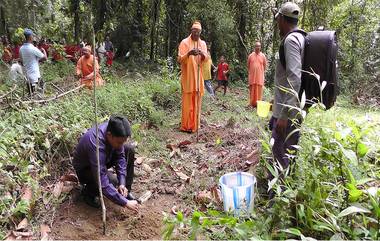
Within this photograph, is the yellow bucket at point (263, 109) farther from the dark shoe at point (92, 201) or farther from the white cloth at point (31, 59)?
the white cloth at point (31, 59)

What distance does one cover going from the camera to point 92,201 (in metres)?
3.93

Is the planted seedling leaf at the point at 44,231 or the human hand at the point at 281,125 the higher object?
the human hand at the point at 281,125

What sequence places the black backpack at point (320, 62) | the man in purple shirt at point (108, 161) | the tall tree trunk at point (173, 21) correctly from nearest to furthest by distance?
the black backpack at point (320, 62) → the man in purple shirt at point (108, 161) → the tall tree trunk at point (173, 21)

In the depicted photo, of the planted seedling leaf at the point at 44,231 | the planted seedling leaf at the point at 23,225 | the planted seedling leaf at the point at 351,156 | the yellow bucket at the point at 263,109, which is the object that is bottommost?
the planted seedling leaf at the point at 44,231

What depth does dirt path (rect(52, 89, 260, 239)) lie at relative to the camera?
11.7ft

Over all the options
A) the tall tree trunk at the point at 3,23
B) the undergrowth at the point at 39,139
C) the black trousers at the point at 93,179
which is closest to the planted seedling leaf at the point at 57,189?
the undergrowth at the point at 39,139

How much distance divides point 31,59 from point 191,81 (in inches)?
115

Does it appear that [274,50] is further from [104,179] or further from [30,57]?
[104,179]

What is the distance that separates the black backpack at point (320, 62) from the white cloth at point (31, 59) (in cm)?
510

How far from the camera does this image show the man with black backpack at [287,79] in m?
3.12

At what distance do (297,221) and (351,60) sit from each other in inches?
496

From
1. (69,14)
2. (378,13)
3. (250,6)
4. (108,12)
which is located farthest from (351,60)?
(69,14)

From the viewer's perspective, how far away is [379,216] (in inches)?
85.6

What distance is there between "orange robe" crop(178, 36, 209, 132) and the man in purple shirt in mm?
2934
